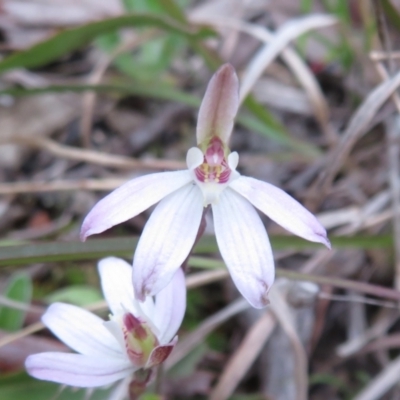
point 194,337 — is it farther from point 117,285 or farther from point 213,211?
point 213,211

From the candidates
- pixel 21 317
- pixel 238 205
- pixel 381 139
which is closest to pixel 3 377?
pixel 21 317

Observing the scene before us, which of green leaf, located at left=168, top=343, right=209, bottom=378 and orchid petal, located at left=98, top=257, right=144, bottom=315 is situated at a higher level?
orchid petal, located at left=98, top=257, right=144, bottom=315

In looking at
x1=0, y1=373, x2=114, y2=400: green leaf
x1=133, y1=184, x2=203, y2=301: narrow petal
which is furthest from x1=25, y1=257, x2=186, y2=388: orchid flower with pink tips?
x1=0, y1=373, x2=114, y2=400: green leaf

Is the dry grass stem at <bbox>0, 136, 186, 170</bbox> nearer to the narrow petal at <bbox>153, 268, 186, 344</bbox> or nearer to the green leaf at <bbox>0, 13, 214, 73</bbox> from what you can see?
the green leaf at <bbox>0, 13, 214, 73</bbox>

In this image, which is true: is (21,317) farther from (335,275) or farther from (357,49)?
(357,49)

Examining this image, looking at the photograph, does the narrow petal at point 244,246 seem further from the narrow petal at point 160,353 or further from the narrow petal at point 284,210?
the narrow petal at point 160,353

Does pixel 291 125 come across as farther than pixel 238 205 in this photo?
Yes
